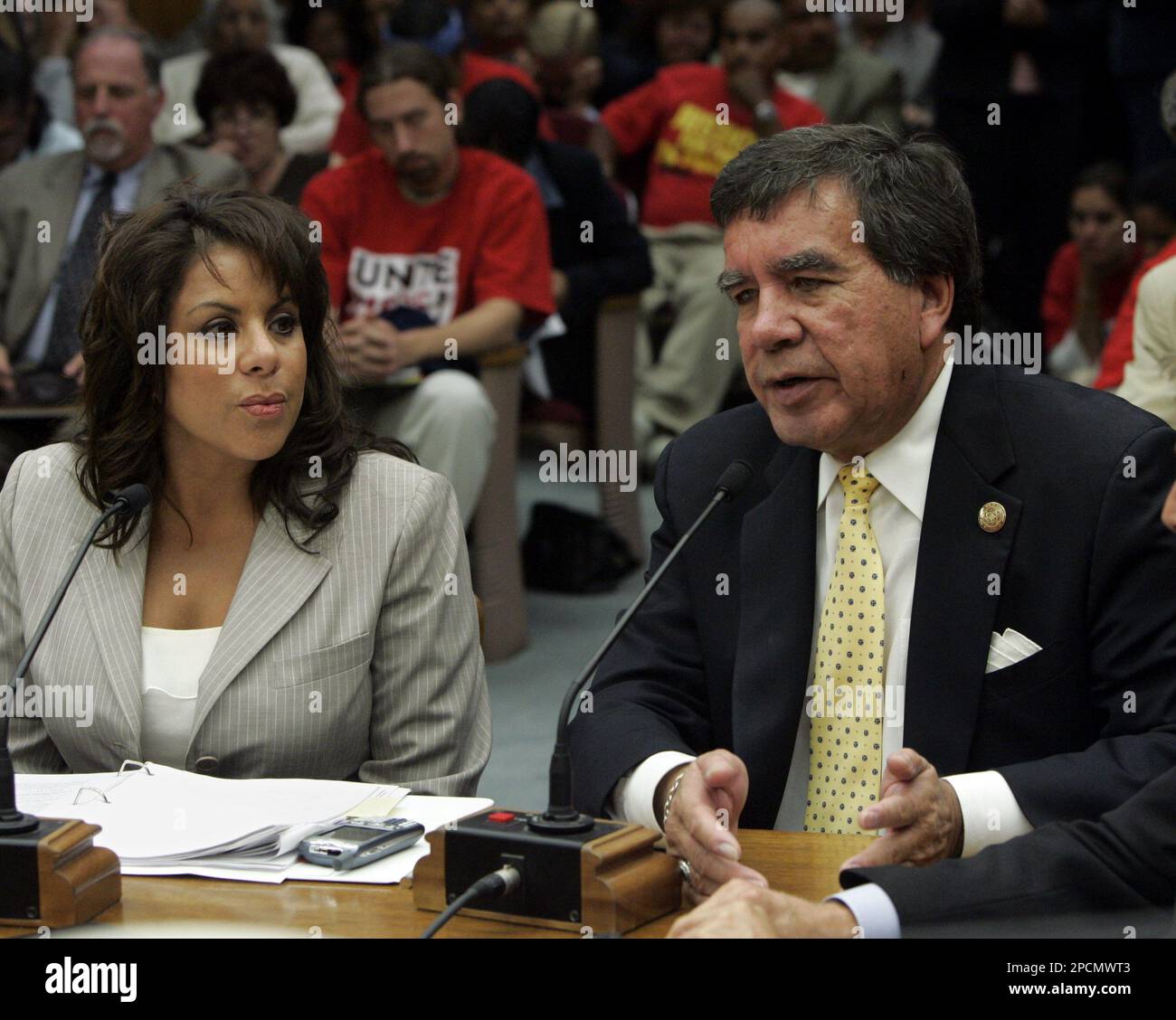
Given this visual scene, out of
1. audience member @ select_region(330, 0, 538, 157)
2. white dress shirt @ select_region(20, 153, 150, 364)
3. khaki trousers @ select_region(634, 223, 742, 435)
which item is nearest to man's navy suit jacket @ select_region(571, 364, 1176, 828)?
white dress shirt @ select_region(20, 153, 150, 364)

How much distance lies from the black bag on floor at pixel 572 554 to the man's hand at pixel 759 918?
3880 millimetres

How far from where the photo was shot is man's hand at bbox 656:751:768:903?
1.64 meters

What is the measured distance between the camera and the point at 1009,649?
1962 millimetres

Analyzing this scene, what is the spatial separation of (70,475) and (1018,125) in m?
5.42

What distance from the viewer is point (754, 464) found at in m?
2.20

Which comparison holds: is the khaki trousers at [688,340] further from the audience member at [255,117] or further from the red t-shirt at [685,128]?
the audience member at [255,117]

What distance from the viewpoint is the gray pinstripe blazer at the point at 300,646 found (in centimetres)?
220

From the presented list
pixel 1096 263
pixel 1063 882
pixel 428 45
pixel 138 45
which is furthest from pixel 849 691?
pixel 1096 263

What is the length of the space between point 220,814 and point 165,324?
82 centimetres

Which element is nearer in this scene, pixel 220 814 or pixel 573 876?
pixel 573 876

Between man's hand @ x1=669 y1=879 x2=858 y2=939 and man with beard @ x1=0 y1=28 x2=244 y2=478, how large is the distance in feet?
11.5

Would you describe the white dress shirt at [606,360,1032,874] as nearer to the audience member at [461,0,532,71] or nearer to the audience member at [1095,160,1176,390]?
the audience member at [1095,160,1176,390]

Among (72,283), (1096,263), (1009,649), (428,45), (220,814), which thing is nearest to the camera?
(220,814)

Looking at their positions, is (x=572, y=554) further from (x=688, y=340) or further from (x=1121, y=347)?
(x=1121, y=347)
